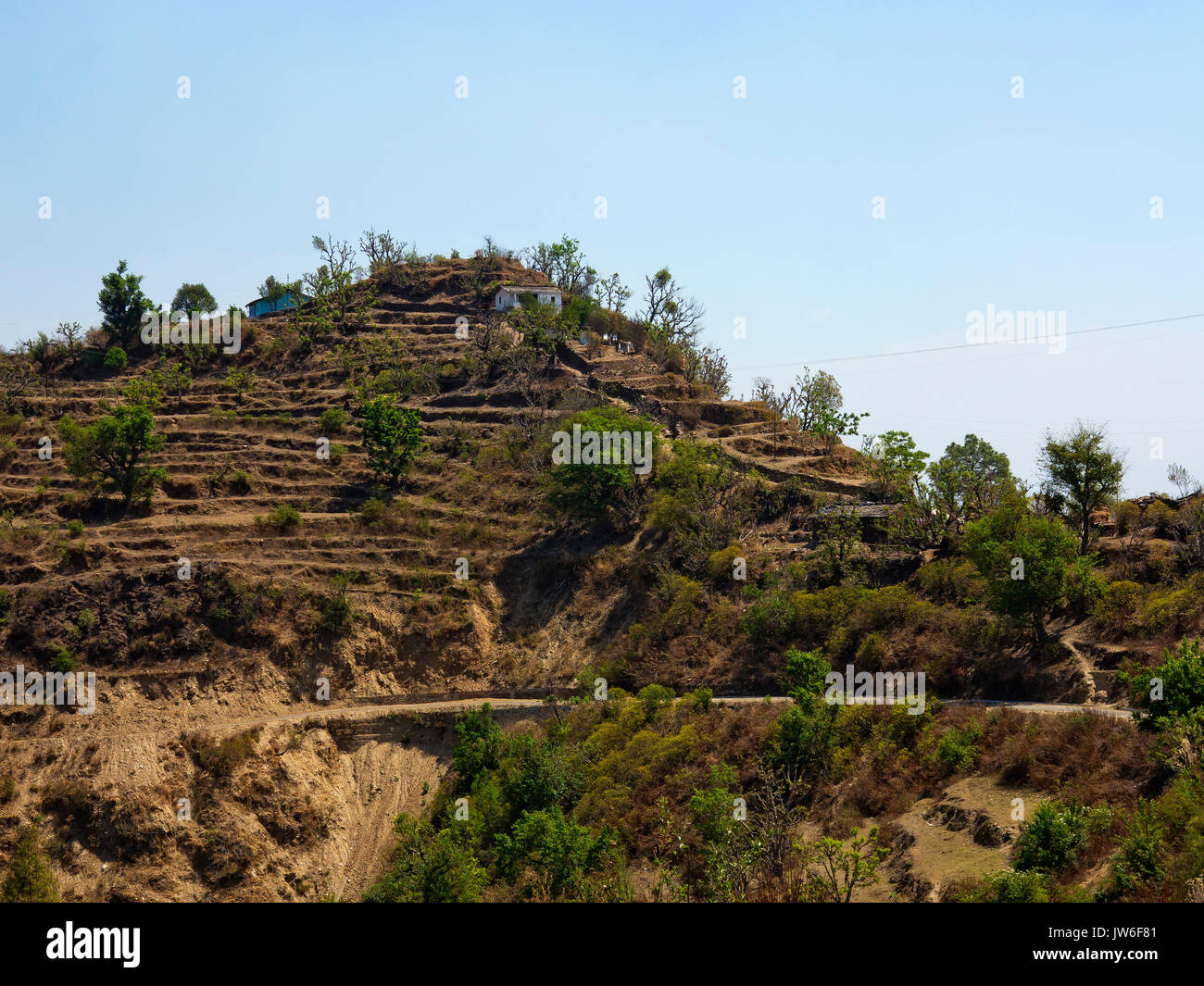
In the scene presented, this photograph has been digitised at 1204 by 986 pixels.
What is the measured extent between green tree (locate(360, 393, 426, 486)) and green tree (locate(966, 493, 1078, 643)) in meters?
29.2

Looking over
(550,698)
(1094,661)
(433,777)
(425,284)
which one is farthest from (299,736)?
(425,284)

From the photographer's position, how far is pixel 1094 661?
3253 cm

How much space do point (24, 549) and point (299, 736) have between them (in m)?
16.7

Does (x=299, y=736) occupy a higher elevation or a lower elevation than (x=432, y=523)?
lower

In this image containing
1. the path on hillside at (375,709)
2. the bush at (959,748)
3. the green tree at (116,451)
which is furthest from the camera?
the green tree at (116,451)

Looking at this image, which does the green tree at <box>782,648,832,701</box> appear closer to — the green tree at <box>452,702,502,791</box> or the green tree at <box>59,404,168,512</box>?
the green tree at <box>452,702,502,791</box>

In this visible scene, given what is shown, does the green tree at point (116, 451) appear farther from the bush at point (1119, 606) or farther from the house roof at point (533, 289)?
the bush at point (1119, 606)

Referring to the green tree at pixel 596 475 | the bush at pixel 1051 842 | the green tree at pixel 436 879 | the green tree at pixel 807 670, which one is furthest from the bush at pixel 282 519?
the bush at pixel 1051 842

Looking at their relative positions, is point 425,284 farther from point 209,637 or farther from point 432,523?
point 209,637

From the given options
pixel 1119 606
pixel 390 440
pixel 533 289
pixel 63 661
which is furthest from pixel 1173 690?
pixel 533 289

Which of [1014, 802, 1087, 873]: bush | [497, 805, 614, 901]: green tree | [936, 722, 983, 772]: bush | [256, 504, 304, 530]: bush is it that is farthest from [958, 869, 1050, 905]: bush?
[256, 504, 304, 530]: bush

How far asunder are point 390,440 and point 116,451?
40.4 feet

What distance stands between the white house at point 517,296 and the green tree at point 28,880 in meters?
48.1

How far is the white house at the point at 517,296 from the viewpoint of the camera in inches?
2938
